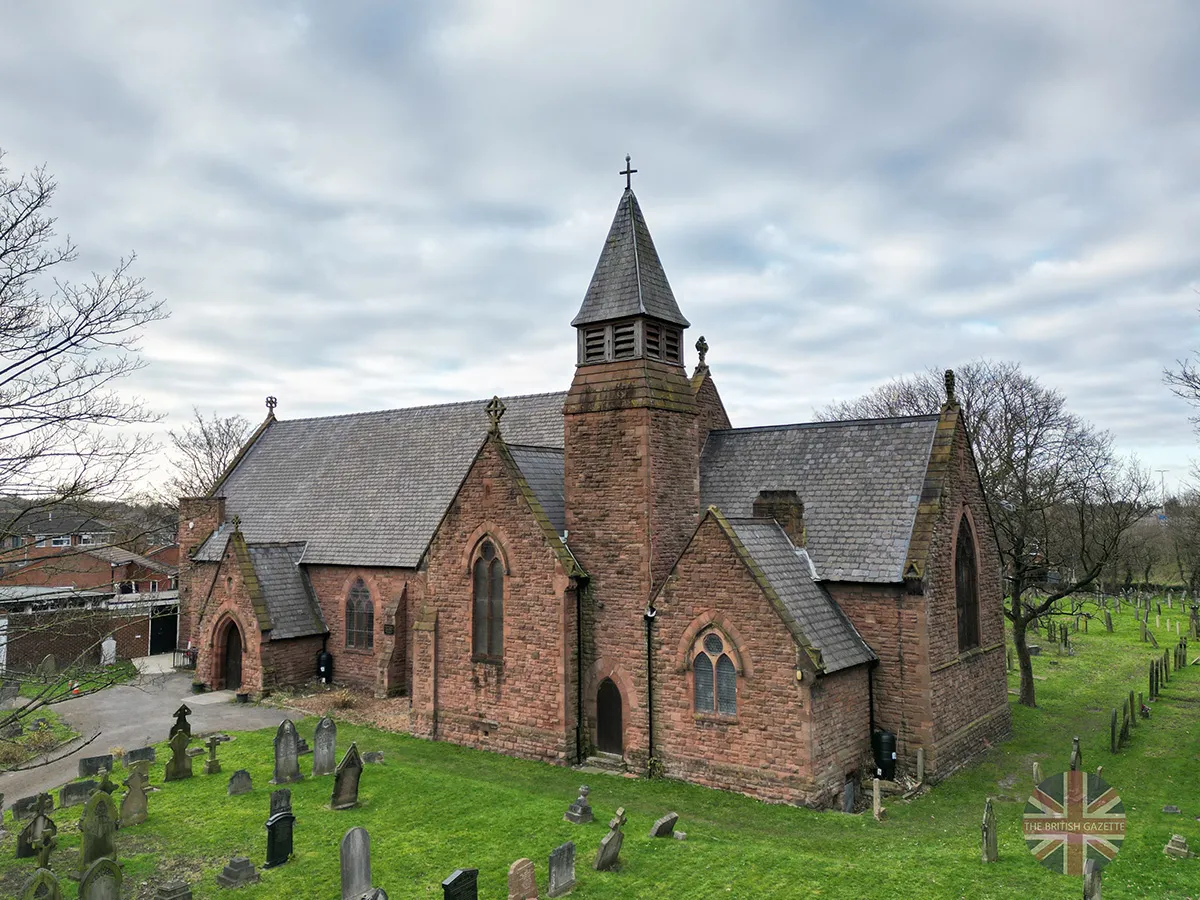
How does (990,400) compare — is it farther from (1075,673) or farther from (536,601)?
(536,601)

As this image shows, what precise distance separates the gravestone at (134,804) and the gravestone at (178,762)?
268 cm

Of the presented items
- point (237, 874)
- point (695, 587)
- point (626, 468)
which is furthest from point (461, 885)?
point (626, 468)

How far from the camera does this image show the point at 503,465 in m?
21.2

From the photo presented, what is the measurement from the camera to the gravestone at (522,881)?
11.7 m

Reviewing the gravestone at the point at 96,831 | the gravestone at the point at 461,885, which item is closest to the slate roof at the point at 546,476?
the gravestone at the point at 461,885

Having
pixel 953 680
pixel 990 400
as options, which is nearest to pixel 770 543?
pixel 953 680

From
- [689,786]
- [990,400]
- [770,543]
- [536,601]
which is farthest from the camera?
[990,400]

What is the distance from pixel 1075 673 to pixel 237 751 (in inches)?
1265

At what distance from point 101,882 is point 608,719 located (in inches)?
443

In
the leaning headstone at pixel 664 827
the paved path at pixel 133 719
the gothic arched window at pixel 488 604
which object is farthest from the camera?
the gothic arched window at pixel 488 604

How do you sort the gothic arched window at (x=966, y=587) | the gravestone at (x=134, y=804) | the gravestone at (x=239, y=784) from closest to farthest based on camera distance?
1. the gravestone at (x=134, y=804)
2. the gravestone at (x=239, y=784)
3. the gothic arched window at (x=966, y=587)

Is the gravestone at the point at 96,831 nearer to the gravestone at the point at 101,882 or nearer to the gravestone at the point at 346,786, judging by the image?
→ the gravestone at the point at 101,882

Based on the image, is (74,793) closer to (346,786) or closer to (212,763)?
(212,763)

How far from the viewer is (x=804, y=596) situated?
1823 centimetres
